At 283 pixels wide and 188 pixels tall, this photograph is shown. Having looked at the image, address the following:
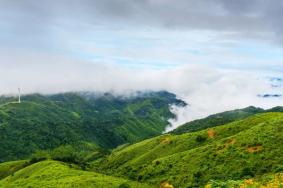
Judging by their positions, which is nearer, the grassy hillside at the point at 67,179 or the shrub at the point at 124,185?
the shrub at the point at 124,185

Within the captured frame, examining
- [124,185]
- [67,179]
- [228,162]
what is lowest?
[67,179]

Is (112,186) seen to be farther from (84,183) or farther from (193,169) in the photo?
(193,169)

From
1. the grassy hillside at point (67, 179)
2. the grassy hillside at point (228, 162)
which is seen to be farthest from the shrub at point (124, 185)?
the grassy hillside at point (228, 162)

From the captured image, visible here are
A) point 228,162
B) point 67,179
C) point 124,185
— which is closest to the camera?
point 124,185

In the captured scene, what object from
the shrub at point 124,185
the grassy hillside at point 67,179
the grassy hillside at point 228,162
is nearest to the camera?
the shrub at point 124,185

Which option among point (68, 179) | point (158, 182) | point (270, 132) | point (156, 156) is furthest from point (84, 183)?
point (156, 156)

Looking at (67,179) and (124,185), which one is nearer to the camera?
(124,185)

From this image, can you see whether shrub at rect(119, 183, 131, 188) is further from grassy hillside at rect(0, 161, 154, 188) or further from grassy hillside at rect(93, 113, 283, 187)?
grassy hillside at rect(93, 113, 283, 187)

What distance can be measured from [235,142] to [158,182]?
72.2ft

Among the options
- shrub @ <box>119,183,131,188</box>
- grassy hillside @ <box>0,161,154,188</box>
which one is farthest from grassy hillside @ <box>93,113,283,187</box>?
shrub @ <box>119,183,131,188</box>

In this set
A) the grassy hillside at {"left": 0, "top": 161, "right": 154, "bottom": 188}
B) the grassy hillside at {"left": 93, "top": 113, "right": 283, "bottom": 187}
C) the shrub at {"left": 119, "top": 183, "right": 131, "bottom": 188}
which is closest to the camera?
the shrub at {"left": 119, "top": 183, "right": 131, "bottom": 188}

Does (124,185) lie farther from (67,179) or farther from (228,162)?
(228,162)

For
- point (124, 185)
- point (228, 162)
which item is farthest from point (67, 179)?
point (228, 162)

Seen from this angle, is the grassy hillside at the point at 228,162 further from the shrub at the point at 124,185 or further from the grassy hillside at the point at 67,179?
the shrub at the point at 124,185
